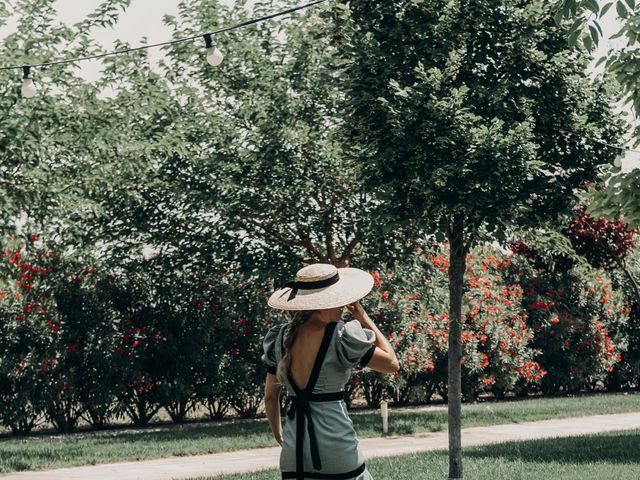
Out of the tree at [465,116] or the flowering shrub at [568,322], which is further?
the flowering shrub at [568,322]

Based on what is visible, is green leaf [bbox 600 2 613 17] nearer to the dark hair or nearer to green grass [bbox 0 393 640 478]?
the dark hair

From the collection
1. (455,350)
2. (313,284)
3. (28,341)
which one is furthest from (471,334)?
(313,284)

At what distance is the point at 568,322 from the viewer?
2127 cm

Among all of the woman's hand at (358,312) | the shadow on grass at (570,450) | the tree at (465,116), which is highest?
the tree at (465,116)

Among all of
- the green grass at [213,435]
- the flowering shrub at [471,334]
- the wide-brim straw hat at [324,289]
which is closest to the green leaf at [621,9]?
the wide-brim straw hat at [324,289]

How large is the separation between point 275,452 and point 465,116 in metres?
6.12

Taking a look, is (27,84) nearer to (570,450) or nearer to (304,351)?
(304,351)

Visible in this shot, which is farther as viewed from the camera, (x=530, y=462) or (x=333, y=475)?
(x=530, y=462)

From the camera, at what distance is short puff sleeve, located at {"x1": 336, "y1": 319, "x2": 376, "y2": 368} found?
14.8 feet

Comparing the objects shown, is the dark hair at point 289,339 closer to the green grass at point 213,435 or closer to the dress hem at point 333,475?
the dress hem at point 333,475

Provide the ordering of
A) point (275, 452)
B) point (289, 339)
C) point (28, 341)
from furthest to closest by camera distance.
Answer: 1. point (28, 341)
2. point (275, 452)
3. point (289, 339)

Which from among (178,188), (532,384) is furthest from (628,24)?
(532,384)

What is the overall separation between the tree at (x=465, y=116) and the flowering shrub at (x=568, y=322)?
465 inches

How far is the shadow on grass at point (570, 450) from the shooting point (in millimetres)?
11059
